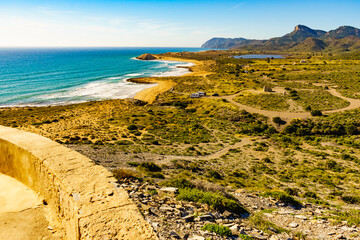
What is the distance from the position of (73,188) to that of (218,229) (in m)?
5.59

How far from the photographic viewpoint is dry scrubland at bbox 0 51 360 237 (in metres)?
18.4

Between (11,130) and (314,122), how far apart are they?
152ft

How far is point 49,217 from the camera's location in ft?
15.8

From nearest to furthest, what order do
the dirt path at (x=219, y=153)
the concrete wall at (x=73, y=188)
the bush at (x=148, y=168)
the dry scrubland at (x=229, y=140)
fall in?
the concrete wall at (x=73, y=188) → the dry scrubland at (x=229, y=140) → the bush at (x=148, y=168) → the dirt path at (x=219, y=153)

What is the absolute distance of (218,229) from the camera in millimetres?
7574

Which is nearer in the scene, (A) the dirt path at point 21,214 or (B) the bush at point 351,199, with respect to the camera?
(A) the dirt path at point 21,214

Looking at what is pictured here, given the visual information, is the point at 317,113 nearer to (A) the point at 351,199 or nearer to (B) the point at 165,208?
(A) the point at 351,199

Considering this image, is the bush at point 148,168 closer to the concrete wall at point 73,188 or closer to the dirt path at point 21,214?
the concrete wall at point 73,188

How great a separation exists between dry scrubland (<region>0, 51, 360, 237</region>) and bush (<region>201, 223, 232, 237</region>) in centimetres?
261

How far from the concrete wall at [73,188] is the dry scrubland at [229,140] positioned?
6.59m

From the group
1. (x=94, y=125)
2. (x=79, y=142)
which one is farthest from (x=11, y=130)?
(x=94, y=125)

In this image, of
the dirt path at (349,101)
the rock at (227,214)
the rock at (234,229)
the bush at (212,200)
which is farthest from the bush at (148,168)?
the dirt path at (349,101)

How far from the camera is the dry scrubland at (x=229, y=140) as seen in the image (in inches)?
723

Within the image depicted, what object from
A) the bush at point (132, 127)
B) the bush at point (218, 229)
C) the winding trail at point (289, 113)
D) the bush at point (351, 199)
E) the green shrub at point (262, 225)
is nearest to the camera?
the bush at point (218, 229)
